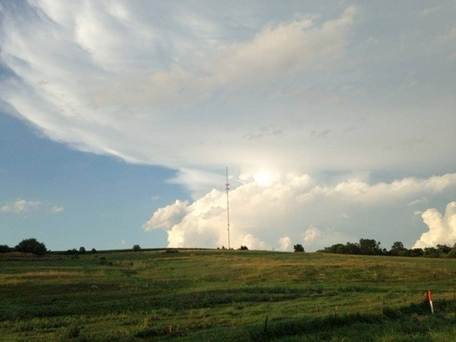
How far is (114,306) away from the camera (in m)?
38.9

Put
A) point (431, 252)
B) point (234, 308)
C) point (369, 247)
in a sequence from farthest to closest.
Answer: point (369, 247) → point (431, 252) → point (234, 308)

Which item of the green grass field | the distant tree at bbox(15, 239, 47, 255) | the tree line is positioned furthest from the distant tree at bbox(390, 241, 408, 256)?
the distant tree at bbox(15, 239, 47, 255)

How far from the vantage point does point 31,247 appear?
136 m

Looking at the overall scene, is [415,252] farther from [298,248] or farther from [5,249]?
[5,249]

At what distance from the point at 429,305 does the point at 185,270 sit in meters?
51.6

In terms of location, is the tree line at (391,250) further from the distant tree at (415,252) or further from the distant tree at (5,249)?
the distant tree at (5,249)

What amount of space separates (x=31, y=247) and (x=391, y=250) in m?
107

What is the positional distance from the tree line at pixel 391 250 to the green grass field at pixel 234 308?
67802mm

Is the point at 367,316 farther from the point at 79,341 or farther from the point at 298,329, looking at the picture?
the point at 79,341

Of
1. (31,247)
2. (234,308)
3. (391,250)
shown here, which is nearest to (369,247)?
(391,250)

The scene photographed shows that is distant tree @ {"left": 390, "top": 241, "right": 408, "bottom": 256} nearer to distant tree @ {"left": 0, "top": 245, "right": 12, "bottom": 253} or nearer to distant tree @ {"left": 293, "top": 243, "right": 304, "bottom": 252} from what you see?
distant tree @ {"left": 293, "top": 243, "right": 304, "bottom": 252}

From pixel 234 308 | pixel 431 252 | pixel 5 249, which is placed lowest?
pixel 234 308

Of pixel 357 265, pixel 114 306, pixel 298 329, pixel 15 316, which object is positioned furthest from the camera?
pixel 357 265

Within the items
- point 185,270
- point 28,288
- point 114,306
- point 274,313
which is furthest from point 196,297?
point 185,270
